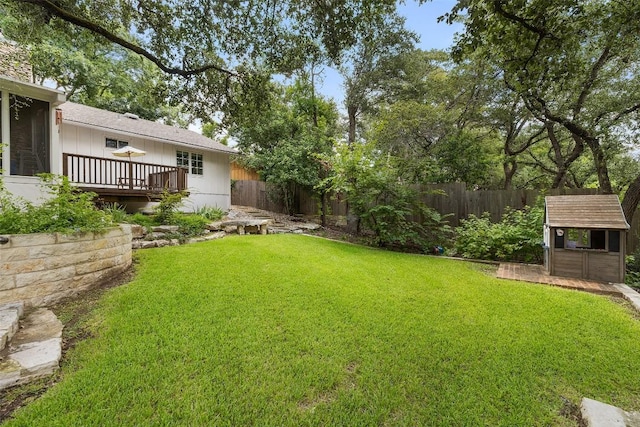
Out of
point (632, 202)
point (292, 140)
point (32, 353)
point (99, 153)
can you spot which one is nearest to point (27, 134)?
point (99, 153)

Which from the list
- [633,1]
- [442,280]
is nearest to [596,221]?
[442,280]

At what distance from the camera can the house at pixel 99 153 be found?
5.36m

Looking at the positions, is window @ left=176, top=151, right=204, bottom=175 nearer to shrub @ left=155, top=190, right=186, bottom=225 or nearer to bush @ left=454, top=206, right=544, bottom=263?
shrub @ left=155, top=190, right=186, bottom=225

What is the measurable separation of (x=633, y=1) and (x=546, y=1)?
1243 millimetres

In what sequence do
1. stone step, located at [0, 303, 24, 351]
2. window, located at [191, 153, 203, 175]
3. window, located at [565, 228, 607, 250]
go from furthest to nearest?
window, located at [191, 153, 203, 175]
window, located at [565, 228, 607, 250]
stone step, located at [0, 303, 24, 351]

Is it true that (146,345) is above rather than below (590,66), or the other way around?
below

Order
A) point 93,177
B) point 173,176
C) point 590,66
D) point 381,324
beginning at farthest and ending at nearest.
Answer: point 173,176
point 93,177
point 590,66
point 381,324

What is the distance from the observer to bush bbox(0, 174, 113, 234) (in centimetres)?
327

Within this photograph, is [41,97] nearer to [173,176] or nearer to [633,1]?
[173,176]

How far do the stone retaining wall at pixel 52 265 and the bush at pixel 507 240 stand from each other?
7.05 meters

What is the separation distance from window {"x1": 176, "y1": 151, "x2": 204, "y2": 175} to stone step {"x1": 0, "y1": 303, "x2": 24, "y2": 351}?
28.4 ft

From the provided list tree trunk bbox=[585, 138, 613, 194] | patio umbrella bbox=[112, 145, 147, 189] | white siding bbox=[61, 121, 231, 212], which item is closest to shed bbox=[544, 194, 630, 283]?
tree trunk bbox=[585, 138, 613, 194]

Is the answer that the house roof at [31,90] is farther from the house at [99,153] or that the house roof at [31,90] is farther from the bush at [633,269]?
the bush at [633,269]

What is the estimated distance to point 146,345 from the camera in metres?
Answer: 2.44
